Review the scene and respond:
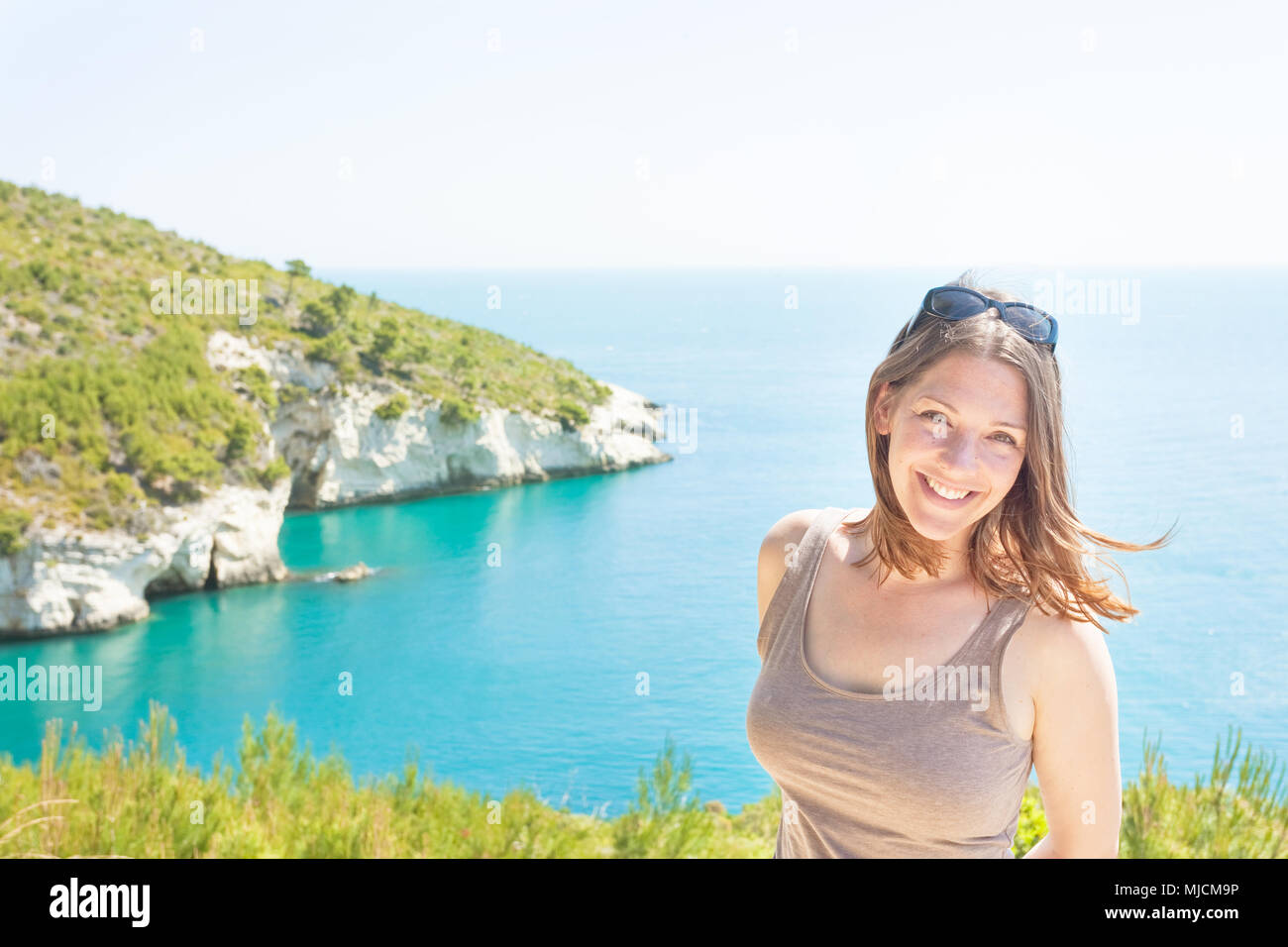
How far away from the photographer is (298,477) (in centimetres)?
3172

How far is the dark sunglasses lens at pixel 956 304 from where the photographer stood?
4.57ft

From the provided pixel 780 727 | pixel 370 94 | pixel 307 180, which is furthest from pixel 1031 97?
pixel 780 727

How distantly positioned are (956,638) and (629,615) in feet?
93.1

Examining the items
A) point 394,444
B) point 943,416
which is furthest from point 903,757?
point 394,444

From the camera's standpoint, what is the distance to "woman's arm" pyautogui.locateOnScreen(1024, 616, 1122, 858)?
1.23m

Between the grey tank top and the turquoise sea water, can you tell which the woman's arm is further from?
the turquoise sea water

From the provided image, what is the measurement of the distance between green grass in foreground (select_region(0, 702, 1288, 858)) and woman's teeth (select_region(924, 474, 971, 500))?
9.08ft

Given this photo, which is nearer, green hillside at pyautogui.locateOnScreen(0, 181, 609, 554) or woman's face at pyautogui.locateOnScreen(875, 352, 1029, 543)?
woman's face at pyautogui.locateOnScreen(875, 352, 1029, 543)

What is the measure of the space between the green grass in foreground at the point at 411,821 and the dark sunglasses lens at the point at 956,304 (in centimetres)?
283

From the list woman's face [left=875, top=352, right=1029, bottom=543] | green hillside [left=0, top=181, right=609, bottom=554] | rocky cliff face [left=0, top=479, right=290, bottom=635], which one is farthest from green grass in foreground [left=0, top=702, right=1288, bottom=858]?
green hillside [left=0, top=181, right=609, bottom=554]

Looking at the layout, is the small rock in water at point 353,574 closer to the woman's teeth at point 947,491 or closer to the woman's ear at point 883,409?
the woman's ear at point 883,409

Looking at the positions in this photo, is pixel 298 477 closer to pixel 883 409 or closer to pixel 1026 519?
pixel 883 409
